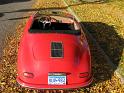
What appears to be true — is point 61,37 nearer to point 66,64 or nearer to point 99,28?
point 66,64

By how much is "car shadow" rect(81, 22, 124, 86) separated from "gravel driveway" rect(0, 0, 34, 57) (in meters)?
3.44

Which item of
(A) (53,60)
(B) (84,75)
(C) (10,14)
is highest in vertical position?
(A) (53,60)

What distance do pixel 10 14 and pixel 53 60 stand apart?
Result: 9.31 metres

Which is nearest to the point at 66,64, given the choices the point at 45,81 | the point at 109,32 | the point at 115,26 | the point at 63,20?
the point at 45,81

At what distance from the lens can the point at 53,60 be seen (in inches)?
272

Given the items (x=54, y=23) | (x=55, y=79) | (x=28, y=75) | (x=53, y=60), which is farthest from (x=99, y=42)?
(x=28, y=75)

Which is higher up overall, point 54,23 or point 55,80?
point 54,23

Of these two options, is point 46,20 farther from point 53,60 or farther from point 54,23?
point 53,60

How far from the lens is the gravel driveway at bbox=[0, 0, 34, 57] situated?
12.5 metres

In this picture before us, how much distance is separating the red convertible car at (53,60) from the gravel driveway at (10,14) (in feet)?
10.9

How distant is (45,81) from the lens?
22.2 ft

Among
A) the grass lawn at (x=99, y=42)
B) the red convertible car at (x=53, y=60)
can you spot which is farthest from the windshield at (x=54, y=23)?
the grass lawn at (x=99, y=42)

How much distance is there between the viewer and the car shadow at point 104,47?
28.1 feet

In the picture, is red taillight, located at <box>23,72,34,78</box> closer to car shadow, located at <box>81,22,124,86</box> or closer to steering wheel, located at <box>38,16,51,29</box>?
car shadow, located at <box>81,22,124,86</box>
